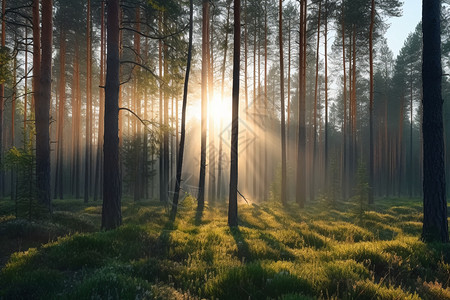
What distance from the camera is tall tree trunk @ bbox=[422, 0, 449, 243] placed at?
6.56 m

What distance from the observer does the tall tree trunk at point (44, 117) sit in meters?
10.0

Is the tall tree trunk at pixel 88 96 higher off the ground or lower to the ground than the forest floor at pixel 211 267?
higher

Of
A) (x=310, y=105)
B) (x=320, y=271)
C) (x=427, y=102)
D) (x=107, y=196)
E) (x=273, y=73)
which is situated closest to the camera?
(x=320, y=271)

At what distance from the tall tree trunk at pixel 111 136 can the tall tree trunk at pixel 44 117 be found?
350 centimetres

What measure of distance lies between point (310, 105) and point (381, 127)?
1290cm

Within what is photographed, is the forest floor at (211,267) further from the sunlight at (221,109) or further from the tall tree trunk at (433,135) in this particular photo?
the sunlight at (221,109)

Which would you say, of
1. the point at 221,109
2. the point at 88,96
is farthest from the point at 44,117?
the point at 221,109

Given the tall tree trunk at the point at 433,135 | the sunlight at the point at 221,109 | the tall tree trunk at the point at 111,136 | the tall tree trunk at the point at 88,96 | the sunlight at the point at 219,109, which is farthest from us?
the sunlight at the point at 221,109

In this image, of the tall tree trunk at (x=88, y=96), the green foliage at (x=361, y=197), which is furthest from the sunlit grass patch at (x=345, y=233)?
the tall tree trunk at (x=88, y=96)

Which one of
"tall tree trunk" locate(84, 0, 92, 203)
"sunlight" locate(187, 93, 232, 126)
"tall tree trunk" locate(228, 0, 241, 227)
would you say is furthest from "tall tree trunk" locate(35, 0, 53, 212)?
"sunlight" locate(187, 93, 232, 126)

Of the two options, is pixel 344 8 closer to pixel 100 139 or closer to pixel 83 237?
pixel 100 139

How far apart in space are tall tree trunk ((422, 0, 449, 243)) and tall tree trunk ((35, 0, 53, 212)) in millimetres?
12917

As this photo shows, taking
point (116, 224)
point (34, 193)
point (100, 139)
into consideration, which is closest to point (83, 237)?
point (116, 224)

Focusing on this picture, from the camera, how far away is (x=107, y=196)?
8445mm
